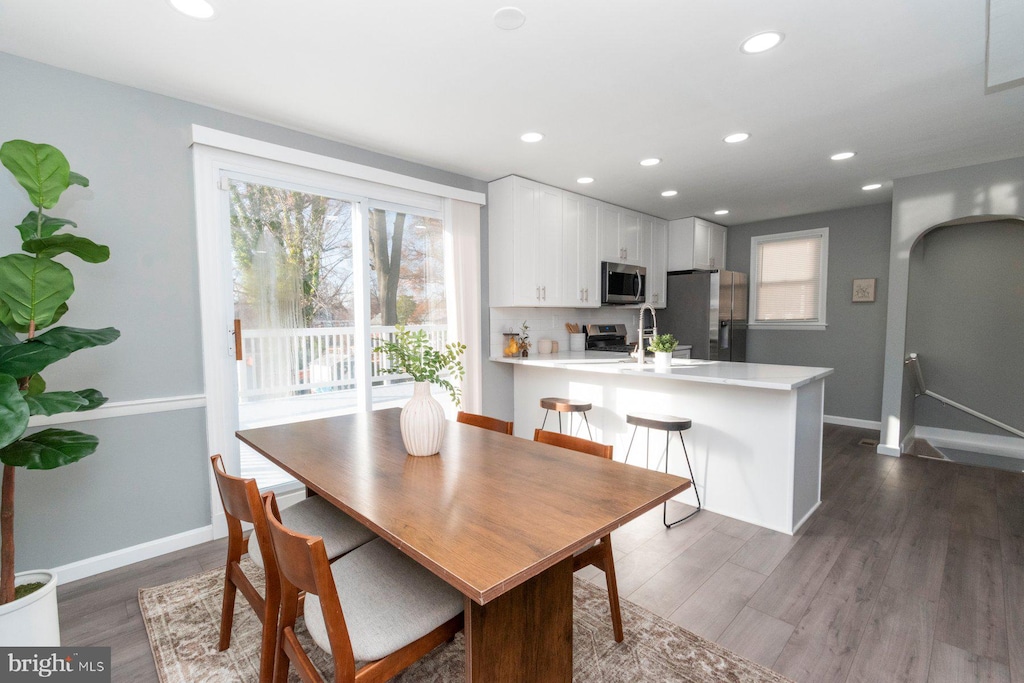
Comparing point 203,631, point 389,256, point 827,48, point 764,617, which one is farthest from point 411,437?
point 827,48

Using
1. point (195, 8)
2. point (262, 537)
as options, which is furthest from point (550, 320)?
point (262, 537)

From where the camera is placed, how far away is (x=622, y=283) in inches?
195

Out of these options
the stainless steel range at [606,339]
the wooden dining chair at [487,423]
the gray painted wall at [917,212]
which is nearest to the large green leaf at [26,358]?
the wooden dining chair at [487,423]

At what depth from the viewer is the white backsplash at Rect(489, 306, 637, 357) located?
4.25 m

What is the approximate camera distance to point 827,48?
2064 mm

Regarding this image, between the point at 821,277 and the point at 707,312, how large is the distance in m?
1.46

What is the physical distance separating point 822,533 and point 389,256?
3.44 metres

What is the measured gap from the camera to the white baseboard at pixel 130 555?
2.30 metres

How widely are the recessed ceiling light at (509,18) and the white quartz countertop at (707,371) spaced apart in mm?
2057

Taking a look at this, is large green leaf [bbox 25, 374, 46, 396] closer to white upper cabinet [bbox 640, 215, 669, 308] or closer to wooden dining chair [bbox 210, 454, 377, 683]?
wooden dining chair [bbox 210, 454, 377, 683]

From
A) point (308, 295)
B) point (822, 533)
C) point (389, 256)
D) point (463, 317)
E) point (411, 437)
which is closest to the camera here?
point (411, 437)

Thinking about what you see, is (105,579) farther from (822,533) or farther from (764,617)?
(822,533)

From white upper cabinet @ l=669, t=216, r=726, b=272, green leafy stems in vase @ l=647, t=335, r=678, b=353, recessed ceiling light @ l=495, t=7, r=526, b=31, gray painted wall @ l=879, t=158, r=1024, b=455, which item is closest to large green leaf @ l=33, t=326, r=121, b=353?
recessed ceiling light @ l=495, t=7, r=526, b=31

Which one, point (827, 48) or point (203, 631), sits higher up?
point (827, 48)
